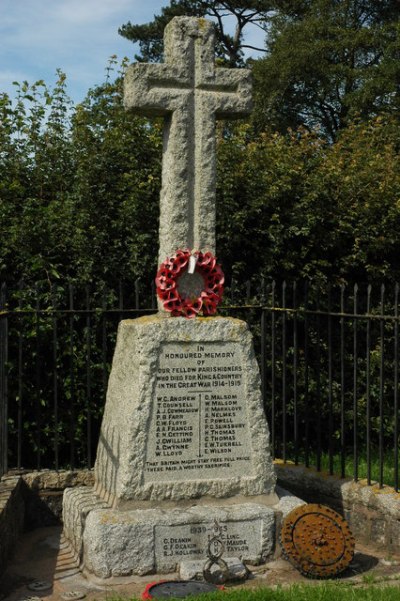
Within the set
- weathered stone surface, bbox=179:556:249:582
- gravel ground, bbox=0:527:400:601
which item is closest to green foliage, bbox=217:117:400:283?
gravel ground, bbox=0:527:400:601

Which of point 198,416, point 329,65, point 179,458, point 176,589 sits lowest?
point 176,589

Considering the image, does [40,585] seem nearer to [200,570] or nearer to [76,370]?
[200,570]

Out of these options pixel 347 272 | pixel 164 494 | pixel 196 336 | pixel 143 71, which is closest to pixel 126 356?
pixel 196 336

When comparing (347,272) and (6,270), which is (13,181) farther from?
(347,272)

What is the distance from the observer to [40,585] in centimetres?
488

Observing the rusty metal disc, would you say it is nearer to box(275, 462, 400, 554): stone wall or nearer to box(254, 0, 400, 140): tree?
box(275, 462, 400, 554): stone wall

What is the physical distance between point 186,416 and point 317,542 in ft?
4.03

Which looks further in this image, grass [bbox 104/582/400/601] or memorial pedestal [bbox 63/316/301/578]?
memorial pedestal [bbox 63/316/301/578]

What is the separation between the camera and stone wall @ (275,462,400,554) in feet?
18.1

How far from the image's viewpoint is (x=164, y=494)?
204 inches

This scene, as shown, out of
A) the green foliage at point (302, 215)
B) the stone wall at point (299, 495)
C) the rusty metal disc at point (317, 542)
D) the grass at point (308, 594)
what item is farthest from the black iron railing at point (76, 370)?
the grass at point (308, 594)

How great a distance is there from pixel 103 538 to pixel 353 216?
16.3 feet

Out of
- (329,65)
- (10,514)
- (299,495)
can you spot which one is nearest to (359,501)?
(299,495)

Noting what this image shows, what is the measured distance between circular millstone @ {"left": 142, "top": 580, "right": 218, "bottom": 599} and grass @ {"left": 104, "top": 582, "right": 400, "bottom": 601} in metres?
0.15
